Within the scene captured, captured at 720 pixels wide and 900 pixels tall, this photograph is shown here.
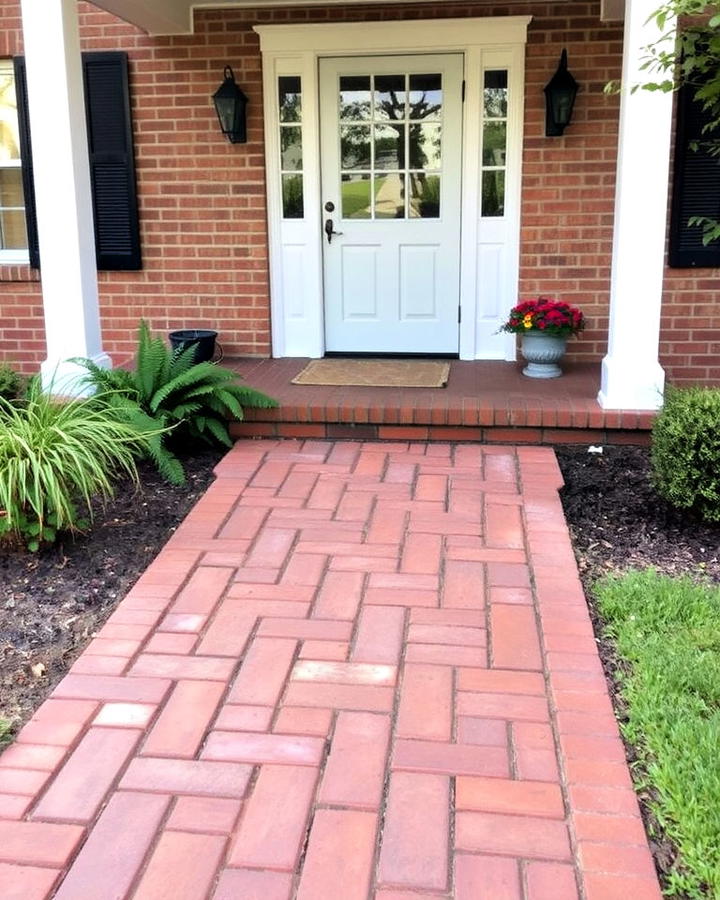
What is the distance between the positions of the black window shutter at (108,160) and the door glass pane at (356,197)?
1.47m

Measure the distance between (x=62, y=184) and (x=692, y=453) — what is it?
3.55m

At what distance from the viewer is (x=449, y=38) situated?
5867mm

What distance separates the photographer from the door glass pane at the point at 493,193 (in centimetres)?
611

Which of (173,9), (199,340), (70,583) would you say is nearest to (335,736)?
(70,583)

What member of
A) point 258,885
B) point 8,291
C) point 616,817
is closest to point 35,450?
point 258,885

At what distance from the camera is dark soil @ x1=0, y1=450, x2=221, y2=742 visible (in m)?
2.83

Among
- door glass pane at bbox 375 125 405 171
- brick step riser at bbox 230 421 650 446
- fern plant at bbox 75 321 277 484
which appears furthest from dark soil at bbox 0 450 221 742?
door glass pane at bbox 375 125 405 171

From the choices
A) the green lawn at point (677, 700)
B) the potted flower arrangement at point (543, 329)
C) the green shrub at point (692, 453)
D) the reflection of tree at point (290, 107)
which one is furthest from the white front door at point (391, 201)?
the green lawn at point (677, 700)

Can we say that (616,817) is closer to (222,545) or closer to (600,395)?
(222,545)

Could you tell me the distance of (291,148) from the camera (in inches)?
245

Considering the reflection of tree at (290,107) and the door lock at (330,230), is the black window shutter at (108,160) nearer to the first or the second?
the reflection of tree at (290,107)

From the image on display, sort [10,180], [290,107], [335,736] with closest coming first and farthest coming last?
[335,736]
[290,107]
[10,180]

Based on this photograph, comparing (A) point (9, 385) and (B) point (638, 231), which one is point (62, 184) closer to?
(A) point (9, 385)

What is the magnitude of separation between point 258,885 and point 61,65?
171 inches
